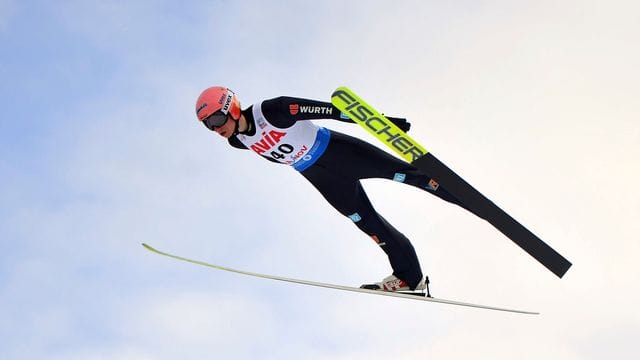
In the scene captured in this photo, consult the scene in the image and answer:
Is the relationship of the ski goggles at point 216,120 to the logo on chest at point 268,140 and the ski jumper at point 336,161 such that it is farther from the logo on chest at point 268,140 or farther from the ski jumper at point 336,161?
the logo on chest at point 268,140

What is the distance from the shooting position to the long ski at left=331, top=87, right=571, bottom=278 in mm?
6234

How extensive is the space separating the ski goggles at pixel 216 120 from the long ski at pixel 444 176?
1305 mm

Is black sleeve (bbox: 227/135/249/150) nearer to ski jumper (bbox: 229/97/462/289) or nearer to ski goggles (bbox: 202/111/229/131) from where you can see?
ski jumper (bbox: 229/97/462/289)

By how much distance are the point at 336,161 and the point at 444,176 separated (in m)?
1.35

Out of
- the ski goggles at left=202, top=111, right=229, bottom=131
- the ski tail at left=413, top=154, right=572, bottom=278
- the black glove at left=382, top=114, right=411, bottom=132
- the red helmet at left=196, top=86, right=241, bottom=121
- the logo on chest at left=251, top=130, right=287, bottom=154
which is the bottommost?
the ski tail at left=413, top=154, right=572, bottom=278

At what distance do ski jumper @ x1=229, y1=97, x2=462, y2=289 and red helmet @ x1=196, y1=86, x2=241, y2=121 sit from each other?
0.18 metres

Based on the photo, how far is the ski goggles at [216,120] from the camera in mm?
6836

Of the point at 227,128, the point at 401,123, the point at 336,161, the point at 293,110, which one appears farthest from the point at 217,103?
the point at 401,123

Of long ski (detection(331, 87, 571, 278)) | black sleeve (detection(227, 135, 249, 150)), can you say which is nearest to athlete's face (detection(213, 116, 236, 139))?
black sleeve (detection(227, 135, 249, 150))

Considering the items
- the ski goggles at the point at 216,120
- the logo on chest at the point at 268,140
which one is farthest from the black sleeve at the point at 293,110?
the ski goggles at the point at 216,120

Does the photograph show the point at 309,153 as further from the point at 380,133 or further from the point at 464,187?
the point at 464,187

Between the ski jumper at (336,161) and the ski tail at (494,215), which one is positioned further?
the ski jumper at (336,161)

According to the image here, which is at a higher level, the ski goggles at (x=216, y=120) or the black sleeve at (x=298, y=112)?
the ski goggles at (x=216, y=120)

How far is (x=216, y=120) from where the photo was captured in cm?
687
